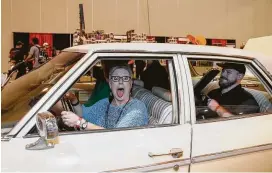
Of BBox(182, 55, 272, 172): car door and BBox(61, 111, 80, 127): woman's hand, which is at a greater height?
BBox(61, 111, 80, 127): woman's hand

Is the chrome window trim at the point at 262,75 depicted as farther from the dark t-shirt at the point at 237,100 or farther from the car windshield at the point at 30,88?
the car windshield at the point at 30,88

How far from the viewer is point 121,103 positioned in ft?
8.16

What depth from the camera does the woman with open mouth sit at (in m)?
2.32

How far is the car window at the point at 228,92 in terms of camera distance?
244cm

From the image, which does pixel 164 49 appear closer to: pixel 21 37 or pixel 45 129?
pixel 45 129

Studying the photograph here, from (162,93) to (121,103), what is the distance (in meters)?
0.36

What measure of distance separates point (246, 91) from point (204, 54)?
813 millimetres

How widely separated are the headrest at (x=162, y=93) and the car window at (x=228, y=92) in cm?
19

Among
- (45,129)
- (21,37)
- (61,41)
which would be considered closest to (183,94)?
(45,129)

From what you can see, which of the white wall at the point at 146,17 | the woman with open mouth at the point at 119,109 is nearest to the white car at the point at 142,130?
the woman with open mouth at the point at 119,109

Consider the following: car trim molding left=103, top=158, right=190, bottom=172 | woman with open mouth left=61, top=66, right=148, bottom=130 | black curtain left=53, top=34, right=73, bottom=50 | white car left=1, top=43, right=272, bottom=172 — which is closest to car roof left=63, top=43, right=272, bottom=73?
white car left=1, top=43, right=272, bottom=172

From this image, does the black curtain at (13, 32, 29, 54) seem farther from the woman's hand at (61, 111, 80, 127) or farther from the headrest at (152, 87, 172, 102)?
the woman's hand at (61, 111, 80, 127)

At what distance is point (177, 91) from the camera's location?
2170 millimetres

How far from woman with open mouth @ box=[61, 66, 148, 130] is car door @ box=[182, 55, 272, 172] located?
405mm
